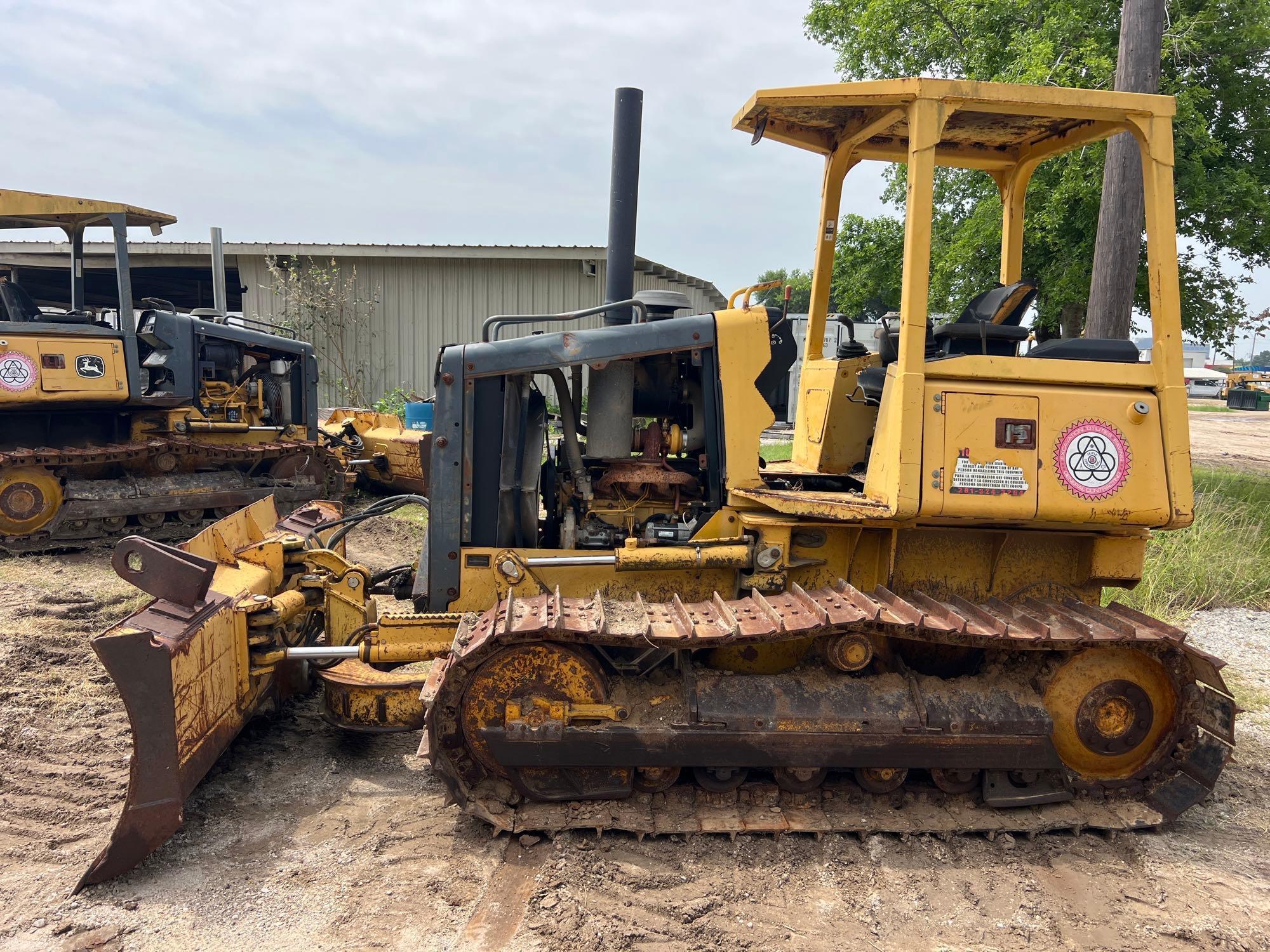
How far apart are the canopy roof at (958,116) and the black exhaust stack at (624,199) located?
73 centimetres

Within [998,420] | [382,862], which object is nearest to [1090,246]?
[998,420]

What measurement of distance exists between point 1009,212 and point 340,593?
4404 mm

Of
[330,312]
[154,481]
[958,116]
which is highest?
[330,312]

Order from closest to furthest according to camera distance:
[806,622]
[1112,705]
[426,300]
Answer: [806,622] < [1112,705] < [426,300]

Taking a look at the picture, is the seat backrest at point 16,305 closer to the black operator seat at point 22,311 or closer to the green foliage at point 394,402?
the black operator seat at point 22,311

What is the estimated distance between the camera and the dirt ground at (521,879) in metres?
3.09

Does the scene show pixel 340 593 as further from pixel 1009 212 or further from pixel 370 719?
pixel 1009 212

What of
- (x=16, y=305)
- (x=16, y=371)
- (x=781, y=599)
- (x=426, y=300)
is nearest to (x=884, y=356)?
(x=781, y=599)

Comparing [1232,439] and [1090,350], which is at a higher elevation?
[1090,350]

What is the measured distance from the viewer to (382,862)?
3.49 metres

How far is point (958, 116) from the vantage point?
165 inches

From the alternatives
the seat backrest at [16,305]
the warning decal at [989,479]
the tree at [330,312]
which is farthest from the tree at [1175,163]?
the tree at [330,312]

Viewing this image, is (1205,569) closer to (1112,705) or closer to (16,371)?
(1112,705)

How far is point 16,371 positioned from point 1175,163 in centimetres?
1238
